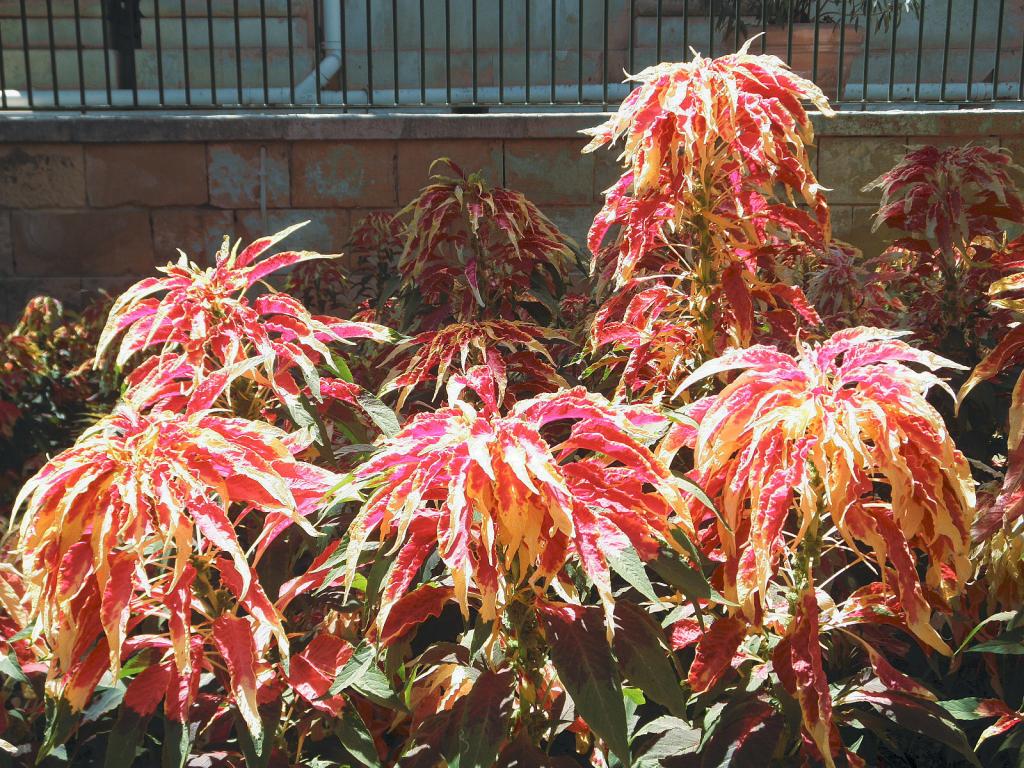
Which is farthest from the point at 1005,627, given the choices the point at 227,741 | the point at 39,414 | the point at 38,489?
the point at 39,414

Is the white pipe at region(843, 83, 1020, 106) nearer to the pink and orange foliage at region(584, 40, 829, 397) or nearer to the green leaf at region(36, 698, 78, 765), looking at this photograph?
the pink and orange foliage at region(584, 40, 829, 397)

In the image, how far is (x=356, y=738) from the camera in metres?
1.52

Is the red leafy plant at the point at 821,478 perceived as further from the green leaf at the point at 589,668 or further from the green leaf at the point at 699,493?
the green leaf at the point at 589,668

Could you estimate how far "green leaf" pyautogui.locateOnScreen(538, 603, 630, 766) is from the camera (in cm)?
133

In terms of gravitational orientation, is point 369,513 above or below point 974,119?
below

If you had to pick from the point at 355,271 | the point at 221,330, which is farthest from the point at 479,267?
the point at 355,271

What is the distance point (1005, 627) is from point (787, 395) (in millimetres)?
628

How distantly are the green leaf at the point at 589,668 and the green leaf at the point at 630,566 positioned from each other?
0.39 feet

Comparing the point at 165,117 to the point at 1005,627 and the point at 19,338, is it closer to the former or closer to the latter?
the point at 19,338

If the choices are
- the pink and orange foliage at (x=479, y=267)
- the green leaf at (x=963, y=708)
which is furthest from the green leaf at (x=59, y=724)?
the green leaf at (x=963, y=708)

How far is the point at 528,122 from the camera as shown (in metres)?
5.26

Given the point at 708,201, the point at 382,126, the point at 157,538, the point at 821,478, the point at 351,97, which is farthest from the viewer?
the point at 351,97

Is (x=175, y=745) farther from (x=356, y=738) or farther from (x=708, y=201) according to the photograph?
(x=708, y=201)

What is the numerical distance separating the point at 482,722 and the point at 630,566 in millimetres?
303
